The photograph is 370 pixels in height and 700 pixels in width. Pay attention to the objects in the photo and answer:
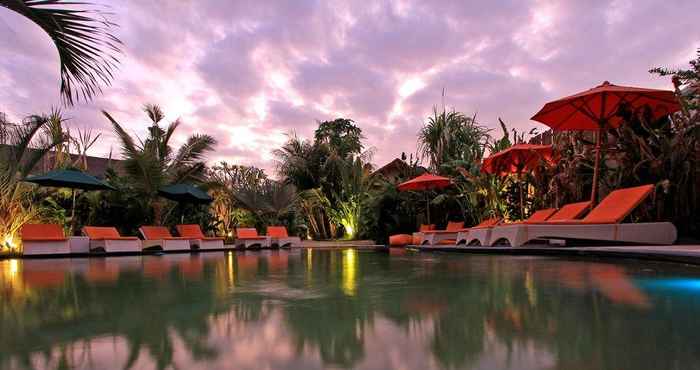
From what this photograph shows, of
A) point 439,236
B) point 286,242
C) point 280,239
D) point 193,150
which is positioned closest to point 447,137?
point 439,236

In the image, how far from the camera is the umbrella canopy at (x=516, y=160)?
9.99 m

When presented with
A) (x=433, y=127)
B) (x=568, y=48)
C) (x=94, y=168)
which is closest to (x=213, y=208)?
(x=94, y=168)

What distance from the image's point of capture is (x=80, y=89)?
10.2 feet

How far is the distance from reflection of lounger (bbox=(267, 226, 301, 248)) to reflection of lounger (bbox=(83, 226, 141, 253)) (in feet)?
15.7

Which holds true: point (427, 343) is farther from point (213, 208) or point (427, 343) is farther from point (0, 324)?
point (213, 208)

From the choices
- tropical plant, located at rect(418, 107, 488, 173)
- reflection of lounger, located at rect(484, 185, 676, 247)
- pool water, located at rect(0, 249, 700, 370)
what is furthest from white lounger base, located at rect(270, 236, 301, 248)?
pool water, located at rect(0, 249, 700, 370)

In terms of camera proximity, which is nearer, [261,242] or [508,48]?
[508,48]

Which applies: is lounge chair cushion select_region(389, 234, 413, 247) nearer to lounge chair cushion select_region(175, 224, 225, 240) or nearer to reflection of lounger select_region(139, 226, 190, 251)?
lounge chair cushion select_region(175, 224, 225, 240)

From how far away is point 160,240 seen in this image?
1197 centimetres

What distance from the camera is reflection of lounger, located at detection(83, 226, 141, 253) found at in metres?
10.5

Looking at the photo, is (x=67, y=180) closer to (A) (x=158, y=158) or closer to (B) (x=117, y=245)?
(B) (x=117, y=245)

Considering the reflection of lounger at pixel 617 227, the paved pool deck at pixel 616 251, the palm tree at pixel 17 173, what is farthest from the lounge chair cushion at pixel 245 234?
the reflection of lounger at pixel 617 227

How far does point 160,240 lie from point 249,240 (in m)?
3.06

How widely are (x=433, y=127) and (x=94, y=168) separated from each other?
1509cm
